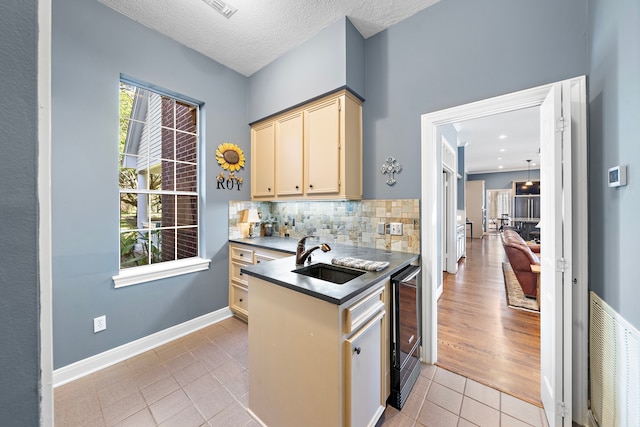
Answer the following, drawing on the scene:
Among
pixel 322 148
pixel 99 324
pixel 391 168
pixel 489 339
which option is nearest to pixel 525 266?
pixel 489 339

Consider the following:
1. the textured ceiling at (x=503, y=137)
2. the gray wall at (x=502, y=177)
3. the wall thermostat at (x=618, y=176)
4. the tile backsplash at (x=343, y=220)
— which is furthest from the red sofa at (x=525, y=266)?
the gray wall at (x=502, y=177)

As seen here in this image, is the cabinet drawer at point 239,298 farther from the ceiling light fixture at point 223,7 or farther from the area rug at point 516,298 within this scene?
the area rug at point 516,298

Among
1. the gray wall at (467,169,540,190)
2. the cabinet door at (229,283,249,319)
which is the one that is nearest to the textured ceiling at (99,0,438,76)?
the cabinet door at (229,283,249,319)

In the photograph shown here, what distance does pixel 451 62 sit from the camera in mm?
2027

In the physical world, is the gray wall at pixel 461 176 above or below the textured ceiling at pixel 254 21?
below

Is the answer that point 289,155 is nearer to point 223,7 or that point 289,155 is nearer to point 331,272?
point 223,7

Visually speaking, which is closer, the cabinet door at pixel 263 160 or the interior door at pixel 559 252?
the interior door at pixel 559 252

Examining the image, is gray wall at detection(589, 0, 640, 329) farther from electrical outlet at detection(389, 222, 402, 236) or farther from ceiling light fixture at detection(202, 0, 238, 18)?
ceiling light fixture at detection(202, 0, 238, 18)

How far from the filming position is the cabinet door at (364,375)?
4.10 ft

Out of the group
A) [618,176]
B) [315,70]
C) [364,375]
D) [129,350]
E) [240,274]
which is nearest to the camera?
[618,176]

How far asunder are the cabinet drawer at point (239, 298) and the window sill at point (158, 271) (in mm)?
449

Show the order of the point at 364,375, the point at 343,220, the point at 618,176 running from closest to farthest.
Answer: the point at 618,176 < the point at 364,375 < the point at 343,220

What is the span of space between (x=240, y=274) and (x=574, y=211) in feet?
9.94

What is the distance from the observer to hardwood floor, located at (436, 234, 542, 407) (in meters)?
1.96
